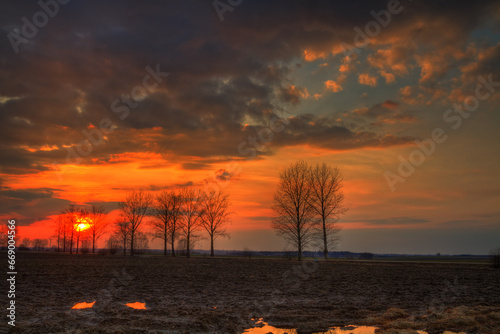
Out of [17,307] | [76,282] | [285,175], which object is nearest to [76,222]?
Answer: [285,175]

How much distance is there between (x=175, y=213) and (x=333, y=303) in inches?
2717

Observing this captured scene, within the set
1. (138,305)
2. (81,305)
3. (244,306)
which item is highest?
(81,305)

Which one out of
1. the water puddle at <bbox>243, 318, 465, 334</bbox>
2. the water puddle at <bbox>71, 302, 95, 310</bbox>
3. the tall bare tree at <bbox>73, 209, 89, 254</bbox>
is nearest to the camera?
the water puddle at <bbox>243, 318, 465, 334</bbox>

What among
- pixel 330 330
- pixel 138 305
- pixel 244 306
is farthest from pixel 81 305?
pixel 330 330

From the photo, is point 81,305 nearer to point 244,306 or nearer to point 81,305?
point 81,305

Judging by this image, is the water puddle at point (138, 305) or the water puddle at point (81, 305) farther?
the water puddle at point (138, 305)

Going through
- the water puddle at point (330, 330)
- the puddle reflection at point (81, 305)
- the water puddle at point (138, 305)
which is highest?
the puddle reflection at point (81, 305)

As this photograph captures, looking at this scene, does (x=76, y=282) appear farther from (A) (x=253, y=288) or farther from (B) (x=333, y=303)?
(B) (x=333, y=303)

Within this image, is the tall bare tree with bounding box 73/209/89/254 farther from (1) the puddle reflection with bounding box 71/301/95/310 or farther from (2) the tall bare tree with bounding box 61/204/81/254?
(1) the puddle reflection with bounding box 71/301/95/310

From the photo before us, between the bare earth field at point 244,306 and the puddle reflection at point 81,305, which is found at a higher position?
the puddle reflection at point 81,305

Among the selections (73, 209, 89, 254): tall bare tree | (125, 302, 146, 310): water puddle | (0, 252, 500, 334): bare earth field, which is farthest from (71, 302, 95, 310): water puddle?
(73, 209, 89, 254): tall bare tree

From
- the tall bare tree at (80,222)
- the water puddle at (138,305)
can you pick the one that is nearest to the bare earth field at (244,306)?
the water puddle at (138,305)

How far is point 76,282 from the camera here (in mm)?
23078

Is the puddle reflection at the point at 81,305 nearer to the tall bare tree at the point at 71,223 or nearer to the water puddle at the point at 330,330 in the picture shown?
the water puddle at the point at 330,330
